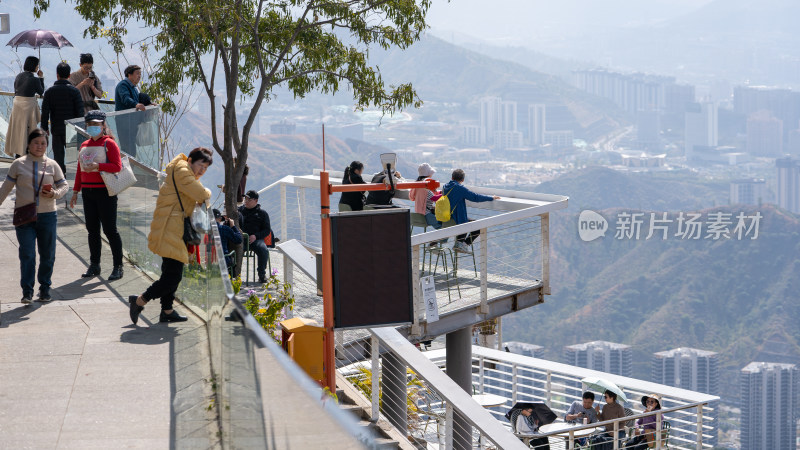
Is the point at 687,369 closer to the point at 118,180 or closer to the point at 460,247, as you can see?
the point at 460,247

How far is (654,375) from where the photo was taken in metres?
149

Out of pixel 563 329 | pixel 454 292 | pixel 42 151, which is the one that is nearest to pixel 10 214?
pixel 42 151

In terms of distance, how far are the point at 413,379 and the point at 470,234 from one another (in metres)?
2.04

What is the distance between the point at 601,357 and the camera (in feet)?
459

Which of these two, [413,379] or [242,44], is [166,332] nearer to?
[413,379]

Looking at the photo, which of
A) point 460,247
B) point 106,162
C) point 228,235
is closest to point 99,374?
point 106,162

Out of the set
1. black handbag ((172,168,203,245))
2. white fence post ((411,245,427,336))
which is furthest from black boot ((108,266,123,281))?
white fence post ((411,245,427,336))

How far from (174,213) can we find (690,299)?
16426cm

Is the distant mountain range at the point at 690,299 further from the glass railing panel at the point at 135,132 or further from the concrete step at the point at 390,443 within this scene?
the concrete step at the point at 390,443

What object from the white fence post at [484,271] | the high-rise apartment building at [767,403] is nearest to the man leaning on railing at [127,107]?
the white fence post at [484,271]

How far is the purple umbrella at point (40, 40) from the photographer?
17391 millimetres

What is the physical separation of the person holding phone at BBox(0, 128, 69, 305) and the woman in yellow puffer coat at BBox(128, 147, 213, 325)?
1176 mm

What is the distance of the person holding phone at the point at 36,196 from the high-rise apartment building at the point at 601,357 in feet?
439

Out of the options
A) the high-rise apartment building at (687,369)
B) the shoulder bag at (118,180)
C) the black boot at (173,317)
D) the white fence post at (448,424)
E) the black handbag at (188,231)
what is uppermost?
the shoulder bag at (118,180)
